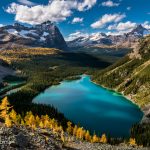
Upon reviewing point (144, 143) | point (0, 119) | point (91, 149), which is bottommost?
point (144, 143)

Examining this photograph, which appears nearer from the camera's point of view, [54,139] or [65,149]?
[65,149]

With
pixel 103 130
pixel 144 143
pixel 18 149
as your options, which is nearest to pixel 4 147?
pixel 18 149

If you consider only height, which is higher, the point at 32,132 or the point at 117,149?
the point at 32,132

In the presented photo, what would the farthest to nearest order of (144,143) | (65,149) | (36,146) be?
(144,143) → (65,149) → (36,146)

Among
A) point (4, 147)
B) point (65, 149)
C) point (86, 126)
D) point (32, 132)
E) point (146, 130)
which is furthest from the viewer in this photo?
point (86, 126)

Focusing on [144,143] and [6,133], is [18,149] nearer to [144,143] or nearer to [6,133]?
[6,133]

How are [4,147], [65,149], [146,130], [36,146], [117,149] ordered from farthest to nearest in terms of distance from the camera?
[146,130]
[117,149]
[65,149]
[36,146]
[4,147]

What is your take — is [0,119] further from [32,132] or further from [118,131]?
[118,131]

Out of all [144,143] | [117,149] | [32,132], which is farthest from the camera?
[144,143]

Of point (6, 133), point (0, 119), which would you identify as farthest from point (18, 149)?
point (0, 119)
